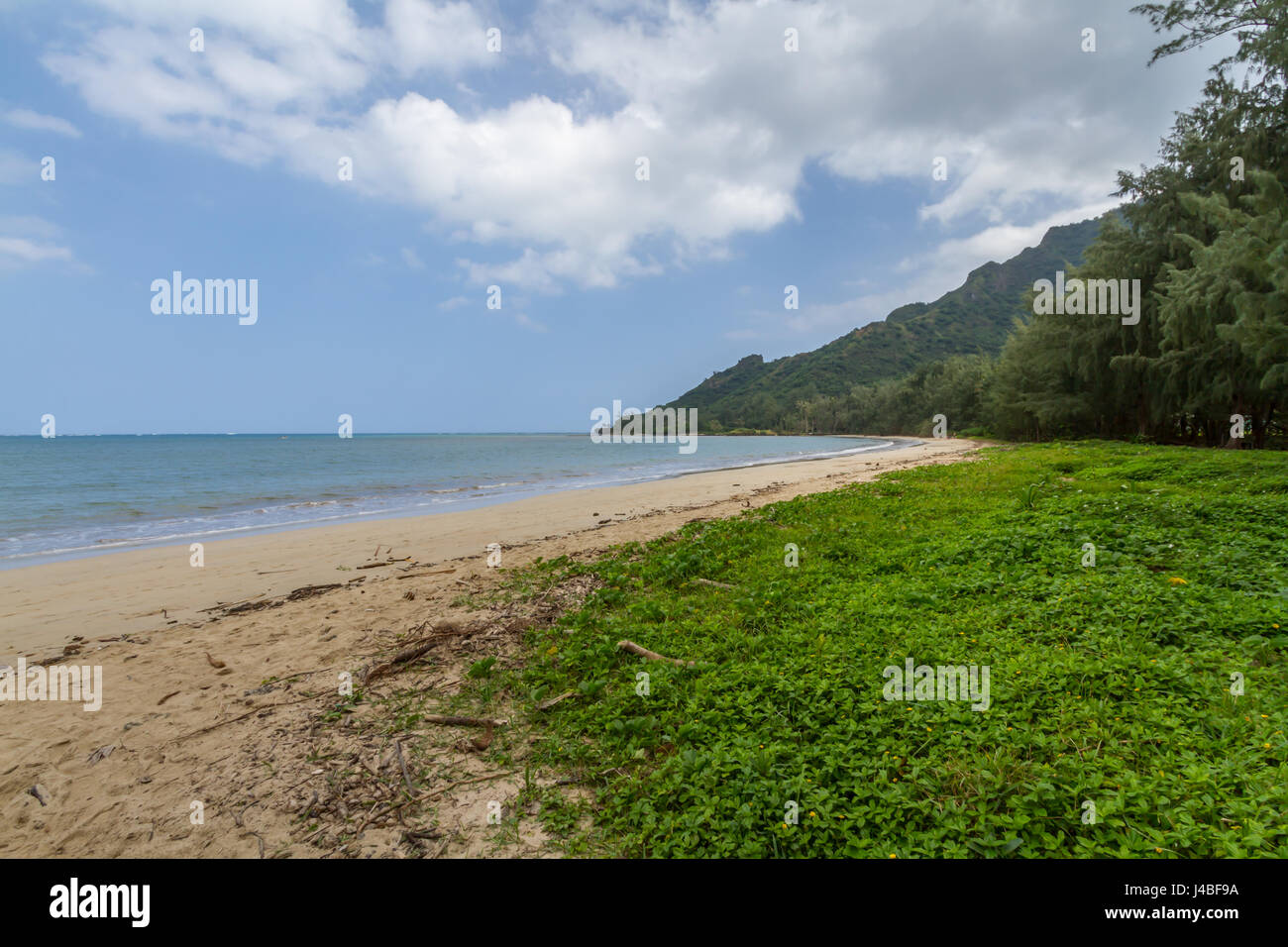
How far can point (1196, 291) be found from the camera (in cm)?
1800

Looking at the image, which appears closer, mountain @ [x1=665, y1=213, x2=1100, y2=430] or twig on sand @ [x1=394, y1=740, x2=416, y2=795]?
twig on sand @ [x1=394, y1=740, x2=416, y2=795]

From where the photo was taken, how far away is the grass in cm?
315

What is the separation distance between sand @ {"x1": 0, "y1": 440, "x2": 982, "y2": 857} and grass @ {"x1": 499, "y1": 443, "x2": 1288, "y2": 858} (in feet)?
2.81

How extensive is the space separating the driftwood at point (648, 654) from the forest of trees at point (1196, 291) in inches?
575

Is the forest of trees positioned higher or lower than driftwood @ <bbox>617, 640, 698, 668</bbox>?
higher

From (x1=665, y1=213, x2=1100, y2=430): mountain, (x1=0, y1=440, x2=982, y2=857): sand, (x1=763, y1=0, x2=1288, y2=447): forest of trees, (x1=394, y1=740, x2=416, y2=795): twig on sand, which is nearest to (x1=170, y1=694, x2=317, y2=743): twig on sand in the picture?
(x1=0, y1=440, x2=982, y2=857): sand

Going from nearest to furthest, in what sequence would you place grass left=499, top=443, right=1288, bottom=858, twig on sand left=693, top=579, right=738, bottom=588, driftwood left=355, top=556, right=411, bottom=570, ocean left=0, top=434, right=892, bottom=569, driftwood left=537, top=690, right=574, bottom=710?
grass left=499, top=443, right=1288, bottom=858 < driftwood left=537, top=690, right=574, bottom=710 < twig on sand left=693, top=579, right=738, bottom=588 < driftwood left=355, top=556, right=411, bottom=570 < ocean left=0, top=434, right=892, bottom=569

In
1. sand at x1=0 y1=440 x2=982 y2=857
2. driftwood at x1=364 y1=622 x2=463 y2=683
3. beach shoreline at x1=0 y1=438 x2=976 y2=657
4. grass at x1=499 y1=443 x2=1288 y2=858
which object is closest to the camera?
grass at x1=499 y1=443 x2=1288 y2=858

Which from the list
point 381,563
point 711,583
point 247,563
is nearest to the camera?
point 711,583

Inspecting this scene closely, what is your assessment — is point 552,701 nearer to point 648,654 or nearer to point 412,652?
point 648,654

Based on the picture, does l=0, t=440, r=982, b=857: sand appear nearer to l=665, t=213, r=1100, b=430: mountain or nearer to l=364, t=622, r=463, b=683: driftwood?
l=364, t=622, r=463, b=683: driftwood

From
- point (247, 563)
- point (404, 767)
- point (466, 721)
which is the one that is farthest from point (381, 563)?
point (404, 767)

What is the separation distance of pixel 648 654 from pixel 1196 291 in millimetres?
23215

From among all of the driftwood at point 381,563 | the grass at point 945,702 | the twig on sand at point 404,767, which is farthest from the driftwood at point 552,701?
the driftwood at point 381,563
